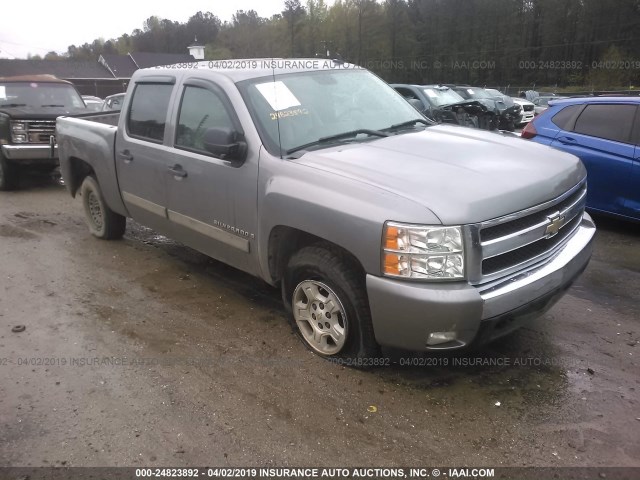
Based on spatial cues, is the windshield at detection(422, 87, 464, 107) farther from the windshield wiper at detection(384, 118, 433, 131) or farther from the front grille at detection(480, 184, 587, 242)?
the front grille at detection(480, 184, 587, 242)

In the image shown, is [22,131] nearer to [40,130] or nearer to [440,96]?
[40,130]

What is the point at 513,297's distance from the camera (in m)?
2.95

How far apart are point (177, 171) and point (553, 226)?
2857 millimetres

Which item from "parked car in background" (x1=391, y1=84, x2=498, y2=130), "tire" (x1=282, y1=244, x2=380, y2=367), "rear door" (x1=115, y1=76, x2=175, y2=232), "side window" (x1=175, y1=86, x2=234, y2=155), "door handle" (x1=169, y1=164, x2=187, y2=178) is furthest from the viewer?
"parked car in background" (x1=391, y1=84, x2=498, y2=130)

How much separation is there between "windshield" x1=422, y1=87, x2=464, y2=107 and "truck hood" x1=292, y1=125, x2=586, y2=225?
446 inches

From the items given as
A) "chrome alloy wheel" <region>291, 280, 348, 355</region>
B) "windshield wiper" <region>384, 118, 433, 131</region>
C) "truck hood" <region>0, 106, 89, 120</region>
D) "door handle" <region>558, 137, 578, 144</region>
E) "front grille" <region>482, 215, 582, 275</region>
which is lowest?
"chrome alloy wheel" <region>291, 280, 348, 355</region>

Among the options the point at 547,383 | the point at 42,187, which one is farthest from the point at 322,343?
the point at 42,187

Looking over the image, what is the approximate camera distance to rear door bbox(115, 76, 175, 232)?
4.62 meters

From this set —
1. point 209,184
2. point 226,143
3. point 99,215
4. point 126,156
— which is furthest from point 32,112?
point 226,143

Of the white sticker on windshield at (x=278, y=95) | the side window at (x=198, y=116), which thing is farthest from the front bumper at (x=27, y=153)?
the white sticker on windshield at (x=278, y=95)

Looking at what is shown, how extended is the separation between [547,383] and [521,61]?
66.3m

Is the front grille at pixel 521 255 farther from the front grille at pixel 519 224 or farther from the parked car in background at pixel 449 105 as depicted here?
the parked car in background at pixel 449 105

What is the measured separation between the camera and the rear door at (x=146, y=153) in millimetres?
4625

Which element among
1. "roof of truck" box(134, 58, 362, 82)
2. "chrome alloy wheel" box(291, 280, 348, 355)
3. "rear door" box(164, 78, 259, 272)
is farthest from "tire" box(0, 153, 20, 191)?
"chrome alloy wheel" box(291, 280, 348, 355)
